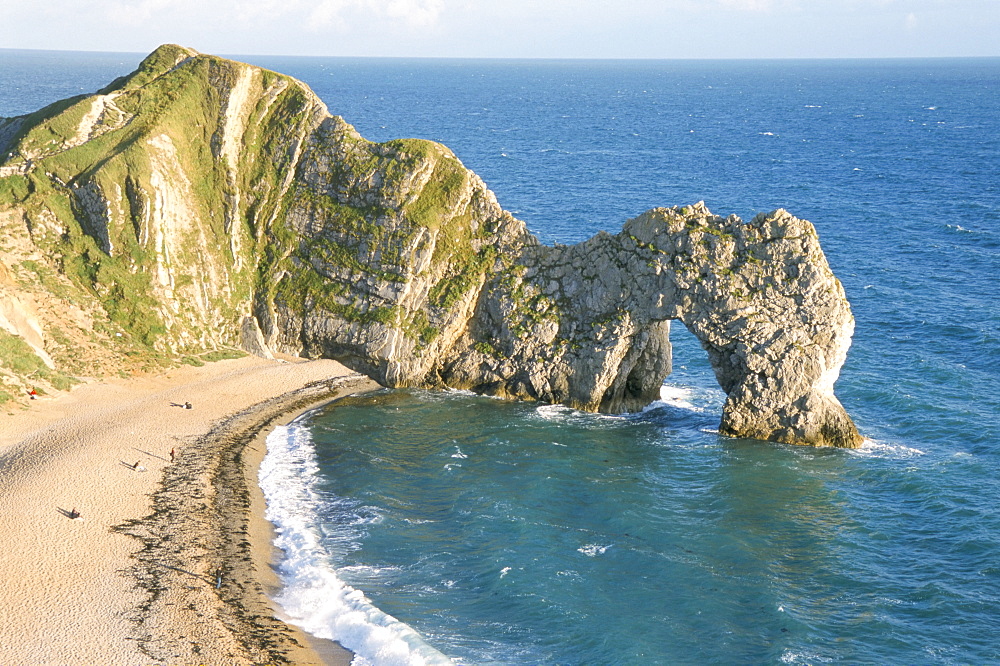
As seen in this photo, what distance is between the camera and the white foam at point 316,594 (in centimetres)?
3447

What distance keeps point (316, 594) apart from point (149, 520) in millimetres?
10742

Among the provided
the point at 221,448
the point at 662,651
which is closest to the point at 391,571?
the point at 662,651

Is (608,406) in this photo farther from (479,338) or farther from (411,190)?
(411,190)

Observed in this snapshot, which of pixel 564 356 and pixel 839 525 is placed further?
pixel 564 356

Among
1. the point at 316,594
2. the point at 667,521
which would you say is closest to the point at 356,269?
the point at 316,594

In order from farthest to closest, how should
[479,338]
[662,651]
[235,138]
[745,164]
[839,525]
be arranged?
[745,164], [235,138], [479,338], [839,525], [662,651]

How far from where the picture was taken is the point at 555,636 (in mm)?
35281

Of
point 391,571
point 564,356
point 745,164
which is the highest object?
point 745,164

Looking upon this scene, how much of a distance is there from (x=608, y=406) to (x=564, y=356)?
4535 millimetres

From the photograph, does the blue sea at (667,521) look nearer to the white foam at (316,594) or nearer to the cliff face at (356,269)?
the white foam at (316,594)

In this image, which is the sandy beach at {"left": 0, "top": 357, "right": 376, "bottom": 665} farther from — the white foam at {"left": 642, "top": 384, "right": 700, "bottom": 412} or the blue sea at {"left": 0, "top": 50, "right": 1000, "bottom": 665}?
the white foam at {"left": 642, "top": 384, "right": 700, "bottom": 412}

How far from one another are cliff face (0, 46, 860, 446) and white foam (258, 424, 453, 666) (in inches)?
605

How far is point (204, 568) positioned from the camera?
39.3 metres

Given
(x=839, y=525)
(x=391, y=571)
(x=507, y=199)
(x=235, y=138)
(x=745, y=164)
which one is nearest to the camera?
(x=391, y=571)
